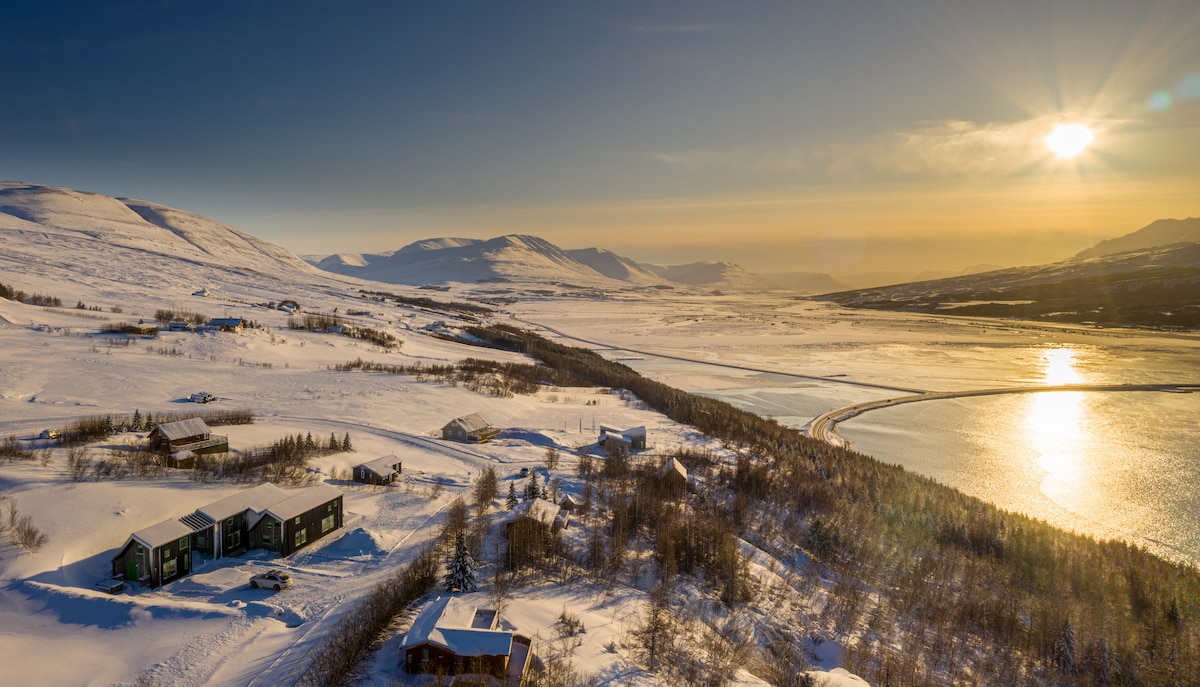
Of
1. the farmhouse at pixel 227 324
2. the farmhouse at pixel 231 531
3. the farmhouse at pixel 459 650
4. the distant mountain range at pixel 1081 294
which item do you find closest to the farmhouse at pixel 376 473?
the farmhouse at pixel 231 531

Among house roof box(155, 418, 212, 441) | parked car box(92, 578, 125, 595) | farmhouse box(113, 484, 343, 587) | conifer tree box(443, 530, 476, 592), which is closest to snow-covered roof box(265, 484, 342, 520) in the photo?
farmhouse box(113, 484, 343, 587)

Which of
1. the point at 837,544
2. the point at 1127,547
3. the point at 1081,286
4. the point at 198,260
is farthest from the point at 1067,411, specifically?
the point at 198,260

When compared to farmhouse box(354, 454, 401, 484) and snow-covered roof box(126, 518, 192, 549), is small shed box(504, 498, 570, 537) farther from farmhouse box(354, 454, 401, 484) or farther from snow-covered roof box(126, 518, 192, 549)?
snow-covered roof box(126, 518, 192, 549)

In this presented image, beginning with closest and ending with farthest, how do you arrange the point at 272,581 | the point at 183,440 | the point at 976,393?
the point at 272,581, the point at 183,440, the point at 976,393

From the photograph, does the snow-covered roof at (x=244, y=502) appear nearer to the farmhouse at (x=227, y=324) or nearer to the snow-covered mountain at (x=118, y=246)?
the farmhouse at (x=227, y=324)

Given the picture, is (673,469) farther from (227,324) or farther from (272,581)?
(227,324)

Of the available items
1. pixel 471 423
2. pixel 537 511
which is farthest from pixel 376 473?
pixel 471 423
